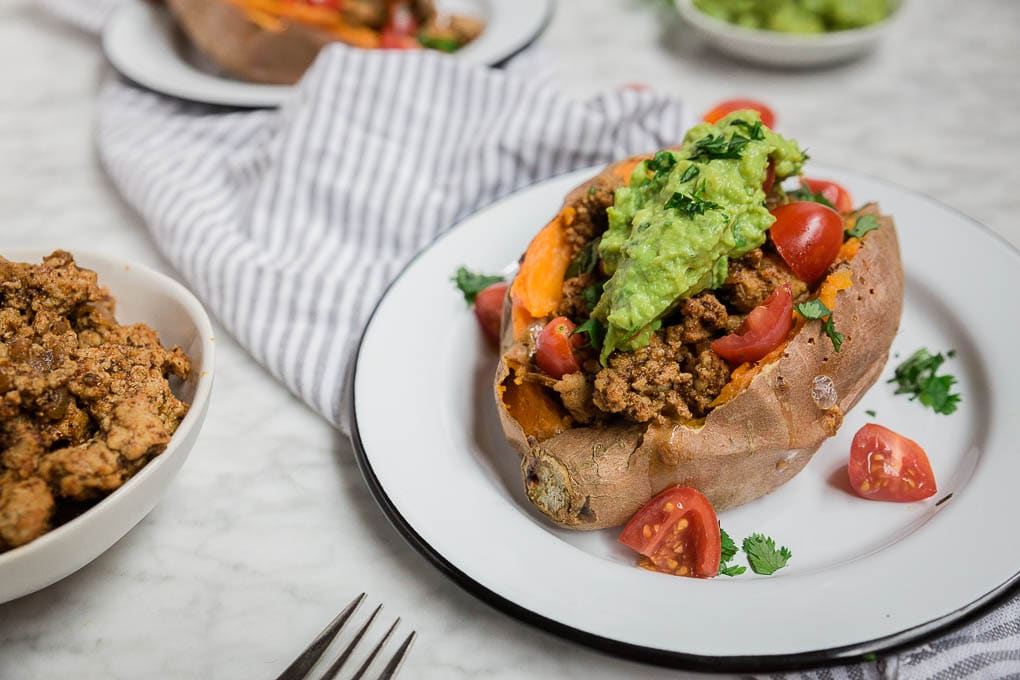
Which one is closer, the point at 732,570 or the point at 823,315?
the point at 732,570

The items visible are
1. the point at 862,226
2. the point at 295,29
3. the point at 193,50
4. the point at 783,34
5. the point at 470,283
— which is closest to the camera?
the point at 862,226

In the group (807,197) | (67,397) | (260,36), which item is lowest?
(260,36)

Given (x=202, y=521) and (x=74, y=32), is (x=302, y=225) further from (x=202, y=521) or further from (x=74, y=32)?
(x=74, y=32)

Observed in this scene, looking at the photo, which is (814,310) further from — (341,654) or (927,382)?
(341,654)

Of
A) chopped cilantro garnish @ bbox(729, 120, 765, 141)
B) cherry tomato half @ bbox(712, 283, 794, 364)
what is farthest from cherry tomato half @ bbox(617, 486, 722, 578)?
chopped cilantro garnish @ bbox(729, 120, 765, 141)

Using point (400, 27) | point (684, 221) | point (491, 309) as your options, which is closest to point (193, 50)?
point (400, 27)
